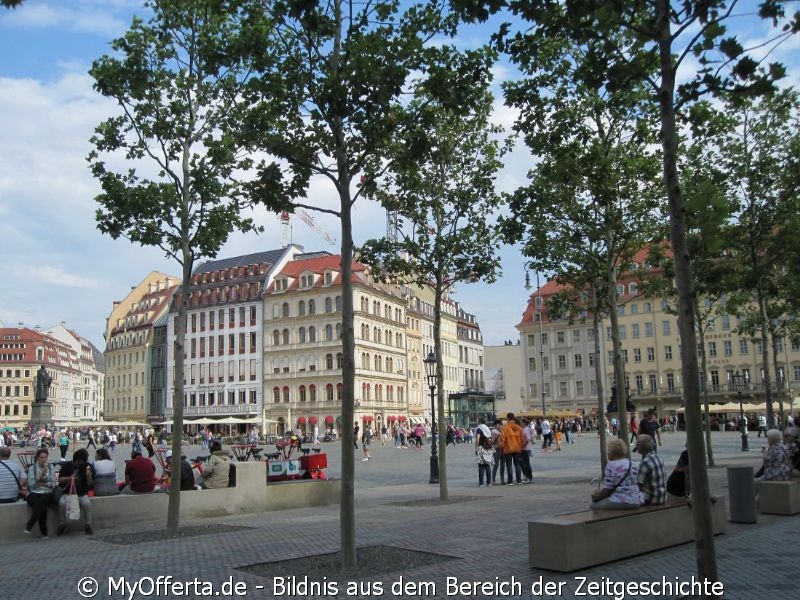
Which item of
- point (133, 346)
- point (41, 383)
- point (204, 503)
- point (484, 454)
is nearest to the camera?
point (204, 503)

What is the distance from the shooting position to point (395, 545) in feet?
36.3

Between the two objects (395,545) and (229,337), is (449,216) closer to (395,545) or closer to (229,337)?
(395,545)

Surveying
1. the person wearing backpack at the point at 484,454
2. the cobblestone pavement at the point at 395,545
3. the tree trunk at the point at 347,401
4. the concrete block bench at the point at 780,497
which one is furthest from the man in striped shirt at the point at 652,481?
the person wearing backpack at the point at 484,454

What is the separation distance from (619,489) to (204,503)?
8.89 m

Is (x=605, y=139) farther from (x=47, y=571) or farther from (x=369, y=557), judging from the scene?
(x=47, y=571)

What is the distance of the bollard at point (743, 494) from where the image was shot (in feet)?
39.6

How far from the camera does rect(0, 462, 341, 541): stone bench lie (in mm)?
13305

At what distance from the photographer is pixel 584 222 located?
19.0m

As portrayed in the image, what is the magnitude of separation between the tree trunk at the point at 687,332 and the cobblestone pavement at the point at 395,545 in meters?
1.38

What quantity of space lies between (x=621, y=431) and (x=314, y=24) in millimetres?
11981

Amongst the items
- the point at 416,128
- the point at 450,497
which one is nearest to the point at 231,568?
the point at 416,128

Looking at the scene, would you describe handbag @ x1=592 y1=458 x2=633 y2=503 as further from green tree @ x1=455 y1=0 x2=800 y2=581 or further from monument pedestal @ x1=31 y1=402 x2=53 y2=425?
monument pedestal @ x1=31 y1=402 x2=53 y2=425

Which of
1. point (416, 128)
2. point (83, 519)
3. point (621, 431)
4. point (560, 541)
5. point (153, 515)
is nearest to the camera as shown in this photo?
point (560, 541)

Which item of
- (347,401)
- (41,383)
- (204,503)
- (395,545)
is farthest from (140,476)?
(41,383)
